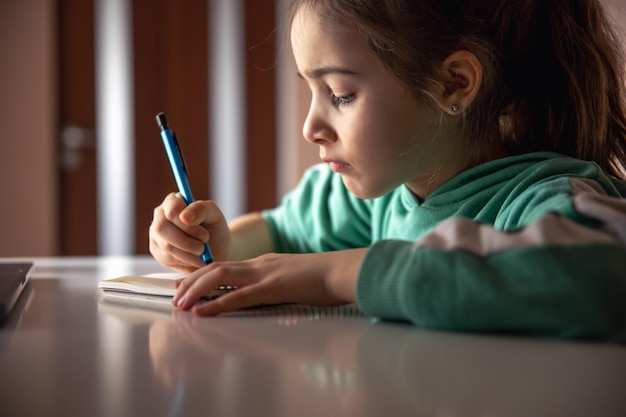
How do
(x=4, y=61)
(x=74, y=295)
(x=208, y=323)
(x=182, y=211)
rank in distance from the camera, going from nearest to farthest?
(x=208, y=323) → (x=74, y=295) → (x=182, y=211) → (x=4, y=61)

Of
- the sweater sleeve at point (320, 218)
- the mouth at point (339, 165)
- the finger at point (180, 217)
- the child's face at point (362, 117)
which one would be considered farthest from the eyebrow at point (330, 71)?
the sweater sleeve at point (320, 218)

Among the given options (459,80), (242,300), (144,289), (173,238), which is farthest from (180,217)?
(459,80)

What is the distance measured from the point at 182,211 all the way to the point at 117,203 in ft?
9.17

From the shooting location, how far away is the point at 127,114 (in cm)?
358

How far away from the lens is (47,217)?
3.46m

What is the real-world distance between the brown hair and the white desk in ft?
1.43

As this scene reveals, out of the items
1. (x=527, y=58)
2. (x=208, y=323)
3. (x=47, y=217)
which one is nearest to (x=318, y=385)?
(x=208, y=323)

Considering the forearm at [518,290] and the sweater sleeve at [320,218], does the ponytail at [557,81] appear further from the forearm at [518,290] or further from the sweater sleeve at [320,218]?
the forearm at [518,290]

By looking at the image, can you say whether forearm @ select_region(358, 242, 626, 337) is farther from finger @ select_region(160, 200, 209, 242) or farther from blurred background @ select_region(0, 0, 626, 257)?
blurred background @ select_region(0, 0, 626, 257)

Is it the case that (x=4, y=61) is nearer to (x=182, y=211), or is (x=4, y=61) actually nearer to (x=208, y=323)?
(x=182, y=211)

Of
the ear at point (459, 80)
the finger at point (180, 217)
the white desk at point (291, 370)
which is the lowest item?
the white desk at point (291, 370)

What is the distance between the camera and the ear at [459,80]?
0.93 metres

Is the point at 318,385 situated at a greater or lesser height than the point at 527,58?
lesser

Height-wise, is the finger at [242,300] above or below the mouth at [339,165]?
below
